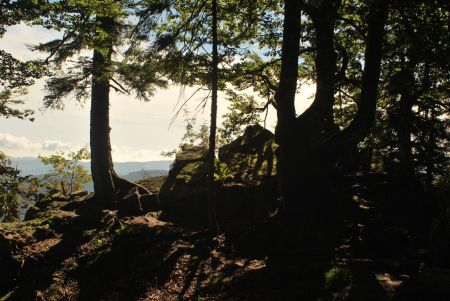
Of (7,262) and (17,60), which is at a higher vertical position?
(17,60)

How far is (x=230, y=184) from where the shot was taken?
50.1ft

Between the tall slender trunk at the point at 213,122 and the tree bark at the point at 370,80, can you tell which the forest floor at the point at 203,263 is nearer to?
the tall slender trunk at the point at 213,122

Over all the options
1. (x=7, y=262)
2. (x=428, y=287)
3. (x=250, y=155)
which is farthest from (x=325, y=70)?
(x=7, y=262)

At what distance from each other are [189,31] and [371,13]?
247 inches

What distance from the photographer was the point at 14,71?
12.7 metres

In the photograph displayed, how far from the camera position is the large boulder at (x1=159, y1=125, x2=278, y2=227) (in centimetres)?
1459

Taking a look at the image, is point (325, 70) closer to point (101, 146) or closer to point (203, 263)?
point (203, 263)

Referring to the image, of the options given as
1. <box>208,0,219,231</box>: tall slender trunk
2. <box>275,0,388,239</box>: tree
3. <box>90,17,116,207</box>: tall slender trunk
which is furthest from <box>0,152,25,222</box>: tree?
<box>275,0,388,239</box>: tree

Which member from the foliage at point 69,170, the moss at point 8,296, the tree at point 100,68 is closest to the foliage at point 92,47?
the tree at point 100,68

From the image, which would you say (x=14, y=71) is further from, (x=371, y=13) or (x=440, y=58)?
(x=440, y=58)

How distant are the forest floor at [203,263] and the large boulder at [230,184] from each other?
1353 mm

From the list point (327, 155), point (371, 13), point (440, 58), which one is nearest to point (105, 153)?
point (327, 155)

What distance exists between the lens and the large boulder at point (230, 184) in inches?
575

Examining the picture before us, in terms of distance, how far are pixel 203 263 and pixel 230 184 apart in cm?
489
